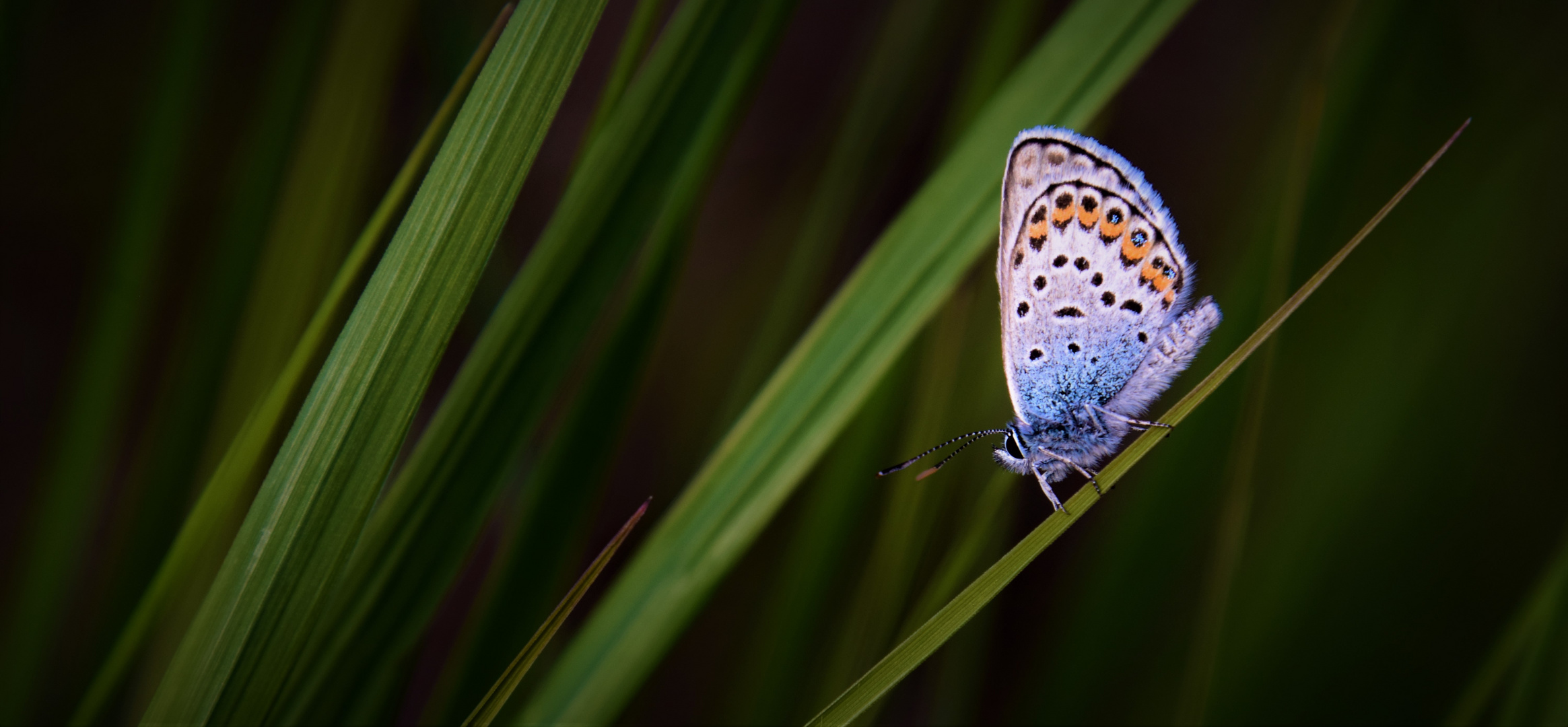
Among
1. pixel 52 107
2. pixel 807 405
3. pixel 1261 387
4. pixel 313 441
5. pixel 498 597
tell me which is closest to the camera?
pixel 313 441

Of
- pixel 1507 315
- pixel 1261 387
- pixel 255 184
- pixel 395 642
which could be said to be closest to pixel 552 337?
pixel 395 642

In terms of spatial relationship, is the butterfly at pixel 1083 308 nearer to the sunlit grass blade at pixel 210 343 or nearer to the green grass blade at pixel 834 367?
the green grass blade at pixel 834 367

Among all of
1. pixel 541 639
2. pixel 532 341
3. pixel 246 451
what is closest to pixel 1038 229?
pixel 532 341

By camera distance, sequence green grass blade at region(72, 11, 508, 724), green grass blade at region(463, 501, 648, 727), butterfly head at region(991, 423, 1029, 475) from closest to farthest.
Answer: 1. green grass blade at region(463, 501, 648, 727)
2. green grass blade at region(72, 11, 508, 724)
3. butterfly head at region(991, 423, 1029, 475)

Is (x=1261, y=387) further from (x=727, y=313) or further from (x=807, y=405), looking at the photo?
(x=727, y=313)

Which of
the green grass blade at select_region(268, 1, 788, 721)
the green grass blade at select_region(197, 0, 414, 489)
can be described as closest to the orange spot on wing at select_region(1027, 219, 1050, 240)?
the green grass blade at select_region(268, 1, 788, 721)

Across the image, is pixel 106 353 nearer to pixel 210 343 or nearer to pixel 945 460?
pixel 210 343

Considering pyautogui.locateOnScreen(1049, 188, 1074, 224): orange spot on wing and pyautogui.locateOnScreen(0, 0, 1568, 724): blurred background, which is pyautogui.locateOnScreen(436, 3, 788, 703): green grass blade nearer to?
pyautogui.locateOnScreen(0, 0, 1568, 724): blurred background

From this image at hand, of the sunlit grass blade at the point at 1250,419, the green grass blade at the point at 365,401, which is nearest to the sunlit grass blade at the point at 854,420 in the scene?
the sunlit grass blade at the point at 1250,419
